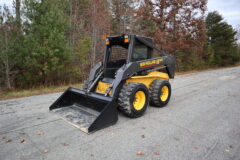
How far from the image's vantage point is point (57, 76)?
A: 9.65 m

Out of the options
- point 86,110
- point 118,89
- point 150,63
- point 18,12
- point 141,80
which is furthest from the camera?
point 18,12

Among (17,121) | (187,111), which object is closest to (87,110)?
(17,121)

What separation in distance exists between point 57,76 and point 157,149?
8628 mm

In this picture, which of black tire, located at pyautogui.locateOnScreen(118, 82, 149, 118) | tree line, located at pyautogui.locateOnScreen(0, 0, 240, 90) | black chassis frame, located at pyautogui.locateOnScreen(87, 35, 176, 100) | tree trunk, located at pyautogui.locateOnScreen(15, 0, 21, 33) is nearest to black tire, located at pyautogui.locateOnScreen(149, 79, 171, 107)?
black chassis frame, located at pyautogui.locateOnScreen(87, 35, 176, 100)

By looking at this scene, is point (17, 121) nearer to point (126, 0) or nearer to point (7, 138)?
point (7, 138)

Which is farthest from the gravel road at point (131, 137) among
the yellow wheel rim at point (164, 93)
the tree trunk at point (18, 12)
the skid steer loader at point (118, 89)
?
the tree trunk at point (18, 12)

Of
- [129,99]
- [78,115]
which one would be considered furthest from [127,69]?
[78,115]

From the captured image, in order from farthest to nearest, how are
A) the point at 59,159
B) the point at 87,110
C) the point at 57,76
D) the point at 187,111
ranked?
the point at 57,76 < the point at 187,111 < the point at 87,110 < the point at 59,159

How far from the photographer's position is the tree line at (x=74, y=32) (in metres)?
7.35

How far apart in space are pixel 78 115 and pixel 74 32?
875cm

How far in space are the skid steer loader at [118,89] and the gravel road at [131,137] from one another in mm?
248

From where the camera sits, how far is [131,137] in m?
2.83

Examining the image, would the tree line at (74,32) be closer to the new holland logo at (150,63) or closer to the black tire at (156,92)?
the new holland logo at (150,63)

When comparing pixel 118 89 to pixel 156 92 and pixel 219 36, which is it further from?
pixel 219 36
